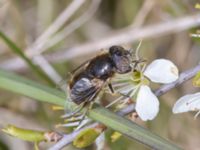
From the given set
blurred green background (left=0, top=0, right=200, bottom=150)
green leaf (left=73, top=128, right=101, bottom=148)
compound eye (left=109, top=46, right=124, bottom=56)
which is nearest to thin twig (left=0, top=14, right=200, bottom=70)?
blurred green background (left=0, top=0, right=200, bottom=150)

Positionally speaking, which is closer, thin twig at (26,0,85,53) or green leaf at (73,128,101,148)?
green leaf at (73,128,101,148)

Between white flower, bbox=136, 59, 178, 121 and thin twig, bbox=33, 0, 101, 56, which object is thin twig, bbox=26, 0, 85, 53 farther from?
white flower, bbox=136, 59, 178, 121

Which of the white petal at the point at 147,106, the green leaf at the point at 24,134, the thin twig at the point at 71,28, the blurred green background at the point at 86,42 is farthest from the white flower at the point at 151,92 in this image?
the thin twig at the point at 71,28

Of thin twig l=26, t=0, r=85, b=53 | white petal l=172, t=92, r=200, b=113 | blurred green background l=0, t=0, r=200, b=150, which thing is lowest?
blurred green background l=0, t=0, r=200, b=150

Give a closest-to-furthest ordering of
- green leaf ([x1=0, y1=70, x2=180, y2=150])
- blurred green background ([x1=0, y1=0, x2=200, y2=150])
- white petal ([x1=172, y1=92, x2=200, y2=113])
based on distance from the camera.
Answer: green leaf ([x1=0, y1=70, x2=180, y2=150]) < white petal ([x1=172, y1=92, x2=200, y2=113]) < blurred green background ([x1=0, y1=0, x2=200, y2=150])

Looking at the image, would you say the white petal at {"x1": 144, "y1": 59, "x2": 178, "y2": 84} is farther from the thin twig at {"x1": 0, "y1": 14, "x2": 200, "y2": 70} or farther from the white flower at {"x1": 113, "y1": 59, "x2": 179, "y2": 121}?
the thin twig at {"x1": 0, "y1": 14, "x2": 200, "y2": 70}

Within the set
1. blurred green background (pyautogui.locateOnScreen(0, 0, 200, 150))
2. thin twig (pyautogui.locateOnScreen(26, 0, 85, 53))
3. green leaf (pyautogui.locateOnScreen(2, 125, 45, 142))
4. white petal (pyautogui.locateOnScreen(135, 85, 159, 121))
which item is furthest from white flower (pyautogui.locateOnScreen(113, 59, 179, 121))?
thin twig (pyautogui.locateOnScreen(26, 0, 85, 53))

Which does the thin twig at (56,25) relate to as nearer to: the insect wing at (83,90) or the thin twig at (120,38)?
the thin twig at (120,38)

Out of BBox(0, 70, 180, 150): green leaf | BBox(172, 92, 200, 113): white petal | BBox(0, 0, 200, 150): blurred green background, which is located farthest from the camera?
BBox(0, 0, 200, 150): blurred green background

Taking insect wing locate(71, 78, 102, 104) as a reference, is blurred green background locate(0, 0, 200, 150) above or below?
below
